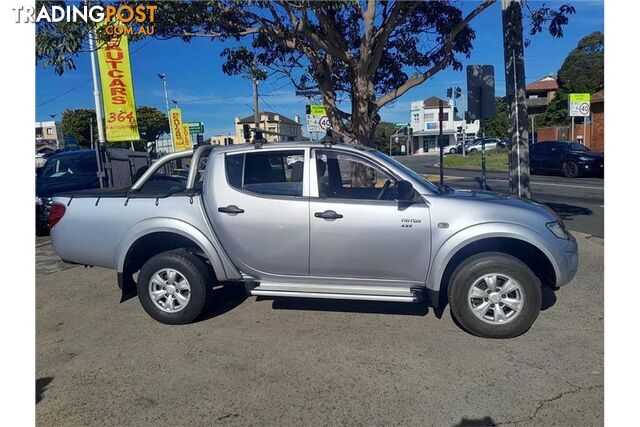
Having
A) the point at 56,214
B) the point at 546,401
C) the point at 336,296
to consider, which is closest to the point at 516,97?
the point at 336,296

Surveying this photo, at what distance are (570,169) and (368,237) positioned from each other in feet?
62.9

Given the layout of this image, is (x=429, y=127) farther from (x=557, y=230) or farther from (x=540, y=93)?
(x=557, y=230)

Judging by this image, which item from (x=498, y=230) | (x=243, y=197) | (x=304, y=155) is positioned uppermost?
(x=304, y=155)

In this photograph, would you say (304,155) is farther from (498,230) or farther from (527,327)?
(527,327)

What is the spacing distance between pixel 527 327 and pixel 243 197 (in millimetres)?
2945

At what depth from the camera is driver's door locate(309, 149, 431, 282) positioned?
4.40 metres

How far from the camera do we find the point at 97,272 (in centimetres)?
732

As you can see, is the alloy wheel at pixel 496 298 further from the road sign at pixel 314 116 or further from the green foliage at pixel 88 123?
the green foliage at pixel 88 123

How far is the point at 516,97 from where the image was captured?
27.2ft

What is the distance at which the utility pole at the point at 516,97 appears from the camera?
814 centimetres

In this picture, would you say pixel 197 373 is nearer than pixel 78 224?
Yes

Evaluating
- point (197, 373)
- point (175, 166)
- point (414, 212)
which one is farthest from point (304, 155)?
point (175, 166)

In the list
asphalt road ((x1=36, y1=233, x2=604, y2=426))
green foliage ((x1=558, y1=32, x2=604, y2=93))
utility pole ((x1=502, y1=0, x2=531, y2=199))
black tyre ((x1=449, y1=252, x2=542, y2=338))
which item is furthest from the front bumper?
green foliage ((x1=558, y1=32, x2=604, y2=93))

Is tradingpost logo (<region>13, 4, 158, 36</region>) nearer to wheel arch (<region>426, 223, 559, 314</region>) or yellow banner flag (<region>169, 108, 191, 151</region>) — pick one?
wheel arch (<region>426, 223, 559, 314</region>)
